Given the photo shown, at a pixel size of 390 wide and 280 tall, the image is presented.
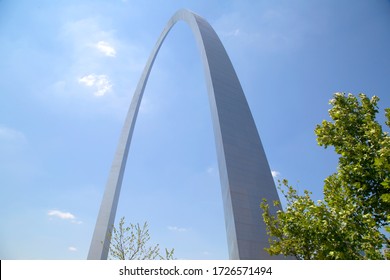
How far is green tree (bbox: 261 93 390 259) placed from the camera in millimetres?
7062

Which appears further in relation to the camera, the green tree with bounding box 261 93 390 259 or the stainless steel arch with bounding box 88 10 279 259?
the stainless steel arch with bounding box 88 10 279 259

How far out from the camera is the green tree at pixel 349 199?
7.06 meters

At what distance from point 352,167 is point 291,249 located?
10.3 ft

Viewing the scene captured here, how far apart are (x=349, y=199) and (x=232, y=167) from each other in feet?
22.1

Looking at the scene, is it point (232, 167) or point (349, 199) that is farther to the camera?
point (232, 167)

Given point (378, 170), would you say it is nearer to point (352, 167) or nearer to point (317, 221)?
point (352, 167)

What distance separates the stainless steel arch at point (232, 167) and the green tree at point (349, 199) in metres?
3.84

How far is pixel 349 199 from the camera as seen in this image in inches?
316

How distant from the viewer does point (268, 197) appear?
1472 centimetres

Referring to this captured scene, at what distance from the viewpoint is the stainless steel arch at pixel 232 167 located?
41.7 ft

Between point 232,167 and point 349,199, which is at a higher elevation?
point 232,167

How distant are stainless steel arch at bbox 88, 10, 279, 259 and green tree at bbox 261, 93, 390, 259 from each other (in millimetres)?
3839

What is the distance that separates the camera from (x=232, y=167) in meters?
14.3

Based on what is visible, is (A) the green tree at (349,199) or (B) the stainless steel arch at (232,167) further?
(B) the stainless steel arch at (232,167)
